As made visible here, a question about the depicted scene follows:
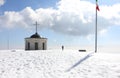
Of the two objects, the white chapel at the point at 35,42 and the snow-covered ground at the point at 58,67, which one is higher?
the white chapel at the point at 35,42

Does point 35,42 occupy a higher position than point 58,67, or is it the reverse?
point 35,42

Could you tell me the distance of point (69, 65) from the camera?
22.3m

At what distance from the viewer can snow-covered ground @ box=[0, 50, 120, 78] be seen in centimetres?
1934

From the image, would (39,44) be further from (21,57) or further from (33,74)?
(33,74)

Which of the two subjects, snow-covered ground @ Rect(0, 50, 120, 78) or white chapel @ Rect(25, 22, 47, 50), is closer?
snow-covered ground @ Rect(0, 50, 120, 78)

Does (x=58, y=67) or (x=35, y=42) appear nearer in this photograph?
(x=58, y=67)

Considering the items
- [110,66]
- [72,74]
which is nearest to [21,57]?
[72,74]

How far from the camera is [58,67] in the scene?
70.9 feet

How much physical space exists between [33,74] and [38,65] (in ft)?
9.29

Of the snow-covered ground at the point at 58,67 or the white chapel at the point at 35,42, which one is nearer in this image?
the snow-covered ground at the point at 58,67

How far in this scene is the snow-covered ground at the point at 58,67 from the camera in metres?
19.3

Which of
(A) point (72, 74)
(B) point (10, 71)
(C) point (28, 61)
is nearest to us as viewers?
(A) point (72, 74)

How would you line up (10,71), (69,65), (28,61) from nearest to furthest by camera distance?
(10,71), (69,65), (28,61)

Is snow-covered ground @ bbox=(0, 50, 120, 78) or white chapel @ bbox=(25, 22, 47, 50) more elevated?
white chapel @ bbox=(25, 22, 47, 50)
